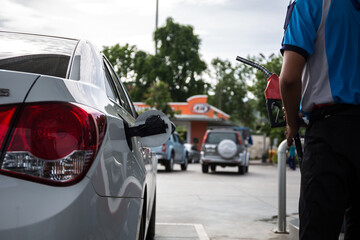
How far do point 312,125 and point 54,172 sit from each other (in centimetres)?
117

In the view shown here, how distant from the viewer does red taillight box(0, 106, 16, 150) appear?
1836 millimetres

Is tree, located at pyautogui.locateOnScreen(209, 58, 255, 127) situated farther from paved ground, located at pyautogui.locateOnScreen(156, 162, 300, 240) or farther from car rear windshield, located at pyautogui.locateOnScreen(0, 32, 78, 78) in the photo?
car rear windshield, located at pyautogui.locateOnScreen(0, 32, 78, 78)

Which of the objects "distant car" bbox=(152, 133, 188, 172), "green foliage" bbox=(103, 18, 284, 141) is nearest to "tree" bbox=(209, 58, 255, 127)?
"green foliage" bbox=(103, 18, 284, 141)

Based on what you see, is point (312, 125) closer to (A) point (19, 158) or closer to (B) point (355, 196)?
(B) point (355, 196)

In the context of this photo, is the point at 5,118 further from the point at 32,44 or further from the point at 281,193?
the point at 281,193

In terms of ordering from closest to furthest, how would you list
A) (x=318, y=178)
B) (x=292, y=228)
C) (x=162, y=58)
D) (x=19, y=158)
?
1. (x=19, y=158)
2. (x=318, y=178)
3. (x=292, y=228)
4. (x=162, y=58)

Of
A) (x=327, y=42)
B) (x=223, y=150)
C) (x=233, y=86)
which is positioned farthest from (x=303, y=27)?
(x=233, y=86)

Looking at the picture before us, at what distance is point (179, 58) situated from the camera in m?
53.7

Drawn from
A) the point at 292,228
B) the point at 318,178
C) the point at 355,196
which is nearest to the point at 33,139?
the point at 318,178

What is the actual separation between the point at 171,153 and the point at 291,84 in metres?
18.6

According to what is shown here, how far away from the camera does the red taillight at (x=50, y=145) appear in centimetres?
183

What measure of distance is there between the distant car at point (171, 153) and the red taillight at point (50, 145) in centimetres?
1718

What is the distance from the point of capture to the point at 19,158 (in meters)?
1.83

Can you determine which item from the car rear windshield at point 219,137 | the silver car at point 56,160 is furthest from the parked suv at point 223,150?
the silver car at point 56,160
